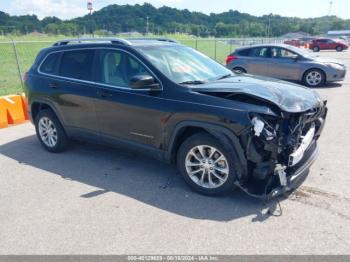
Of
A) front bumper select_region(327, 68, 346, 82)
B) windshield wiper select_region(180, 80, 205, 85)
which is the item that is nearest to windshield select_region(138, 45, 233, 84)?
windshield wiper select_region(180, 80, 205, 85)

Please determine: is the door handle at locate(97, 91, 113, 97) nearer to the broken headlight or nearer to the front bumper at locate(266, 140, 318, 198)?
the broken headlight

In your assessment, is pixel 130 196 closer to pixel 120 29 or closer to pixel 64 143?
pixel 64 143

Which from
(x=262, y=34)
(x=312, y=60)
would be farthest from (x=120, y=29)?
(x=312, y=60)

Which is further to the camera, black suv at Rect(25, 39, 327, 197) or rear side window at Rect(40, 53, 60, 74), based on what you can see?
rear side window at Rect(40, 53, 60, 74)

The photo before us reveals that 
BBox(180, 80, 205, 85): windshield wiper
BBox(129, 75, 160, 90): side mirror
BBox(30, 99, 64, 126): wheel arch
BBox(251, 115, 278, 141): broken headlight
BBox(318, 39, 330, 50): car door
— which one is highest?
BBox(129, 75, 160, 90): side mirror

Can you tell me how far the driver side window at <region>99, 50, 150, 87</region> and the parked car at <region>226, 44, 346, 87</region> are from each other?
879 centimetres

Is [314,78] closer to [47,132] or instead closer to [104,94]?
[104,94]

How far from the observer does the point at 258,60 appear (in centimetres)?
1256

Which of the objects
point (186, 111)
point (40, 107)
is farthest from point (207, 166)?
point (40, 107)

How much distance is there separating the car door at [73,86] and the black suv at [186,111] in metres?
0.02

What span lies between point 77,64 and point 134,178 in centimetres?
200

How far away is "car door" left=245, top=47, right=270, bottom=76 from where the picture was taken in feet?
41.0

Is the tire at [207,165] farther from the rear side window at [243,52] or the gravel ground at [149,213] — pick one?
the rear side window at [243,52]

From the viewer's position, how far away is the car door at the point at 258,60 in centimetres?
1250
